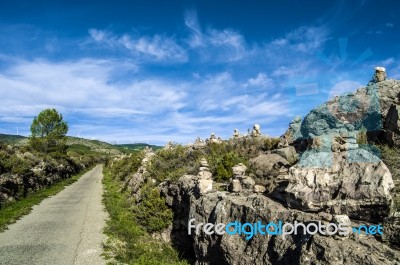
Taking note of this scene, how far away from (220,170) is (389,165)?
8.18 meters

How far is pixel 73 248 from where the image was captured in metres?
13.3

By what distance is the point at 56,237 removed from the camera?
579 inches

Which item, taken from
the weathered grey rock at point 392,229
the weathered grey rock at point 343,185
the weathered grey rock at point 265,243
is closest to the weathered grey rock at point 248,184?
the weathered grey rock at point 265,243

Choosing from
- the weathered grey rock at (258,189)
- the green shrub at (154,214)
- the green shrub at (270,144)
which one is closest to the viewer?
the weathered grey rock at (258,189)

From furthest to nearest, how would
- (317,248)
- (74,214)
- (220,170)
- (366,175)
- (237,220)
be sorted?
1. (74,214)
2. (220,170)
3. (237,220)
4. (366,175)
5. (317,248)

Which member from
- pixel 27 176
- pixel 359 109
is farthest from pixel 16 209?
pixel 359 109

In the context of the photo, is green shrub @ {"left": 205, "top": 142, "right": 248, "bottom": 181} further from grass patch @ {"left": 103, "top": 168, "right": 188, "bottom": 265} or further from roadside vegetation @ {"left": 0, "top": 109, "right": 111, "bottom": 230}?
roadside vegetation @ {"left": 0, "top": 109, "right": 111, "bottom": 230}

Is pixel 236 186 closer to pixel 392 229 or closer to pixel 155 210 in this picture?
pixel 392 229

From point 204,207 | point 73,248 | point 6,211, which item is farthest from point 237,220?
point 6,211

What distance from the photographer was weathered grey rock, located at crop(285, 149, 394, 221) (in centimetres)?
678

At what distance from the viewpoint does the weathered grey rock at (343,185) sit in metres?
6.78

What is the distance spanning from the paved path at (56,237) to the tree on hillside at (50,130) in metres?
37.3

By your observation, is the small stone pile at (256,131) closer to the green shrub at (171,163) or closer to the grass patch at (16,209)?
the green shrub at (171,163)

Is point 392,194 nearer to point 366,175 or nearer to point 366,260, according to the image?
point 366,175
